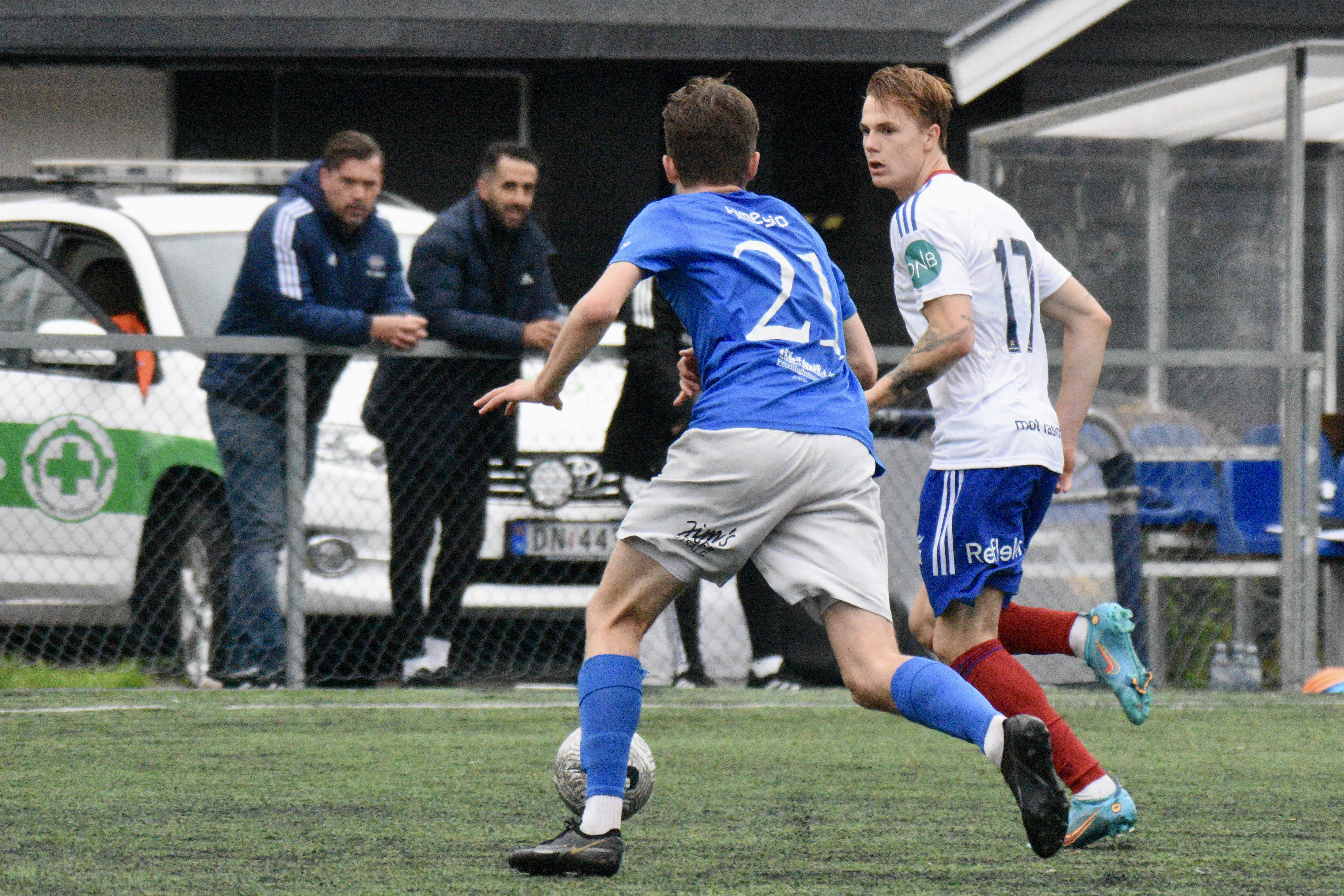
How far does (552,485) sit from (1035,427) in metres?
3.63

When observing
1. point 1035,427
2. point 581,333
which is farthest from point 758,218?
point 1035,427

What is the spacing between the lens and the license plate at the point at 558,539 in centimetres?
773

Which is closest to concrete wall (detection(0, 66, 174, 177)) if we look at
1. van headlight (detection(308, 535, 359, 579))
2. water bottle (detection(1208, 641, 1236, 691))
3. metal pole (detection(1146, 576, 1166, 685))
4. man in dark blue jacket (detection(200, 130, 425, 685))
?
man in dark blue jacket (detection(200, 130, 425, 685))

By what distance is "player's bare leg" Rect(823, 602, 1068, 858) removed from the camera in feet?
11.6

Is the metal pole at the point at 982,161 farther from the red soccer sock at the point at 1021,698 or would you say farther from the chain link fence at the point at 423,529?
the red soccer sock at the point at 1021,698

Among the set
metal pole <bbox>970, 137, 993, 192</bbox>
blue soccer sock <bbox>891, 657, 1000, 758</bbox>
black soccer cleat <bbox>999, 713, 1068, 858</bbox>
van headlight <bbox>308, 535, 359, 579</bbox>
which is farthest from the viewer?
metal pole <bbox>970, 137, 993, 192</bbox>

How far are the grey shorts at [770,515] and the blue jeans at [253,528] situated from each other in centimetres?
365

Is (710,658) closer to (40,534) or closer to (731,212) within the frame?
(40,534)

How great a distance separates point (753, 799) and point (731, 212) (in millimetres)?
1672

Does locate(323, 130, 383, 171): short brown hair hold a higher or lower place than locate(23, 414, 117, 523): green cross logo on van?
higher

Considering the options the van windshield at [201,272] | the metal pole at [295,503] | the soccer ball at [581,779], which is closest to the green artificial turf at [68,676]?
the metal pole at [295,503]

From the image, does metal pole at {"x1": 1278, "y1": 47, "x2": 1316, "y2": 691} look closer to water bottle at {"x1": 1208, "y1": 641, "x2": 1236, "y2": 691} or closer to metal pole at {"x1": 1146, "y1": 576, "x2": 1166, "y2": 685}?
water bottle at {"x1": 1208, "y1": 641, "x2": 1236, "y2": 691}

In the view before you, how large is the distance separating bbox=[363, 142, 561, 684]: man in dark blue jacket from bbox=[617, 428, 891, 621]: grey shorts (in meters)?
3.59

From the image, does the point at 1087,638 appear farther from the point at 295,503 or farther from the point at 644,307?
the point at 295,503
